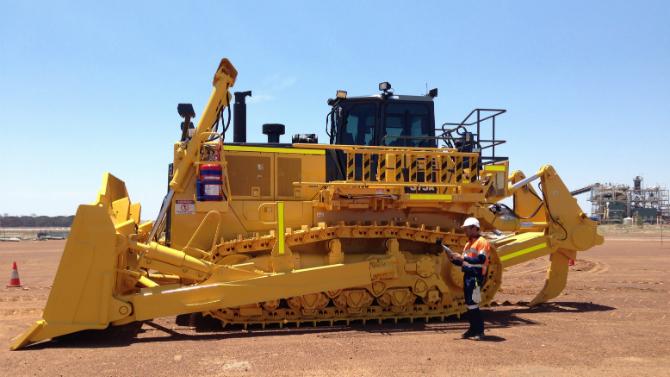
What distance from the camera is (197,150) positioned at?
7.70 meters

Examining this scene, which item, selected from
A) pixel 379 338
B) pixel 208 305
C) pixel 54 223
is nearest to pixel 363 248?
pixel 379 338

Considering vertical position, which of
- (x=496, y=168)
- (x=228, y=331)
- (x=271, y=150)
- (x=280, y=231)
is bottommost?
(x=228, y=331)

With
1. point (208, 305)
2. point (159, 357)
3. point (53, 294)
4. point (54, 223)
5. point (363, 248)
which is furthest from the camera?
point (54, 223)

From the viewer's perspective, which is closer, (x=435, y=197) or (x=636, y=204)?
(x=435, y=197)

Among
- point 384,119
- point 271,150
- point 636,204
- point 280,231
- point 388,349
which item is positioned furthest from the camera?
point 636,204

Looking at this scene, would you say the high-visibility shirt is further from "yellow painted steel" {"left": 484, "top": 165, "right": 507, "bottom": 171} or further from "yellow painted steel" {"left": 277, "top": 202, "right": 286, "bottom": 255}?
"yellow painted steel" {"left": 277, "top": 202, "right": 286, "bottom": 255}

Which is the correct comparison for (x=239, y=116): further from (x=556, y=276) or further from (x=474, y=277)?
(x=556, y=276)

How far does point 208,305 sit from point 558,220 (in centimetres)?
590

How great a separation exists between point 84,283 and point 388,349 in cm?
375

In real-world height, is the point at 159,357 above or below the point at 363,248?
below

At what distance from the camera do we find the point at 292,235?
24.6ft

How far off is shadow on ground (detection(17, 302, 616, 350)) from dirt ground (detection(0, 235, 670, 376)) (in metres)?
0.01

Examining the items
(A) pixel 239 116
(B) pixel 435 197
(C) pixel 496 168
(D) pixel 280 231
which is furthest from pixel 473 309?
(A) pixel 239 116

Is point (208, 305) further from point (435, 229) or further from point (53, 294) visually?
point (435, 229)
